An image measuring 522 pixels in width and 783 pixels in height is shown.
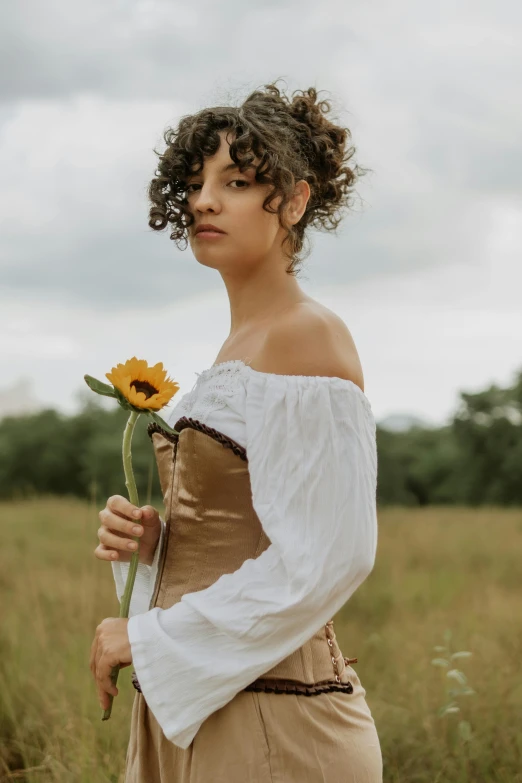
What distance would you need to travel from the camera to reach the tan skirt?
1.49 meters

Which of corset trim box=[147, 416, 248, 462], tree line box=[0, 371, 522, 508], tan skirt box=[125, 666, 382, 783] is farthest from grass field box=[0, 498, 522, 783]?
tree line box=[0, 371, 522, 508]

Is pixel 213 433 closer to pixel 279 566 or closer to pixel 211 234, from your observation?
pixel 279 566

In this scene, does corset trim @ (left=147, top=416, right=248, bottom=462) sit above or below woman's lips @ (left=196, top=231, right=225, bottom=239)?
below

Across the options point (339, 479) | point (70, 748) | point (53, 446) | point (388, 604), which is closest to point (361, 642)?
point (388, 604)

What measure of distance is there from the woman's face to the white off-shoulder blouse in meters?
0.35

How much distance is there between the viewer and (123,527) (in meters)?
1.70

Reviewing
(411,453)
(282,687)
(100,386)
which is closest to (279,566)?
(282,687)

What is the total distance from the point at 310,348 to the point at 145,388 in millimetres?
330

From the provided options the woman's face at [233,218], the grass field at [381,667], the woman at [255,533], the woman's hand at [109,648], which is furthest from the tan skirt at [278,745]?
the grass field at [381,667]

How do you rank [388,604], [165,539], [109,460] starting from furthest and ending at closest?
[109,460] → [388,604] → [165,539]

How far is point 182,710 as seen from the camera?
1.51 metres

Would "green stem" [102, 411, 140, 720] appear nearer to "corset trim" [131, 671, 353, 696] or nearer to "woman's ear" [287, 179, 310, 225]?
"corset trim" [131, 671, 353, 696]

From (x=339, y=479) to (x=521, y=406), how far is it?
2918cm

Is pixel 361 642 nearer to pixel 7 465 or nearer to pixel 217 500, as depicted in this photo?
pixel 217 500
